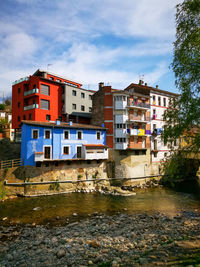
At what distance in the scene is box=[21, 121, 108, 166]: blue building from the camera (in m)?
28.2

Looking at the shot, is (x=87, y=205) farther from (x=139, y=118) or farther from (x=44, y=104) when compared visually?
(x=44, y=104)

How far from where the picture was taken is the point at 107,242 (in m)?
12.6

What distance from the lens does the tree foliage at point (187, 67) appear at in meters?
12.1

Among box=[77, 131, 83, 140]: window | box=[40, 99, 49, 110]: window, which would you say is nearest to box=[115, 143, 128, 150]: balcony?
box=[77, 131, 83, 140]: window

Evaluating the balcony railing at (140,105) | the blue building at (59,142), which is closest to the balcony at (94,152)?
the blue building at (59,142)

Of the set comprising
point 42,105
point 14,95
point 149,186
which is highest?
point 14,95

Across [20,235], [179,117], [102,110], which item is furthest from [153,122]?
[20,235]

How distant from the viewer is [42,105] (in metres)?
37.8

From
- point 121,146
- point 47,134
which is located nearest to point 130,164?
point 121,146

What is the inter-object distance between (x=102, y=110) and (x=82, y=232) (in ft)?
83.8

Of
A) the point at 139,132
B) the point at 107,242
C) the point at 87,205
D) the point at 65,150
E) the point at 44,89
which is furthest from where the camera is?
the point at 44,89

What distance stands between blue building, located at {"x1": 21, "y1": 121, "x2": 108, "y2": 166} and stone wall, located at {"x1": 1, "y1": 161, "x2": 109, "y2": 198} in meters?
1.43

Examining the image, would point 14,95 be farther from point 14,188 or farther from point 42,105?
point 14,188

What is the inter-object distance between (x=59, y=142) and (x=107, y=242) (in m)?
21.0
